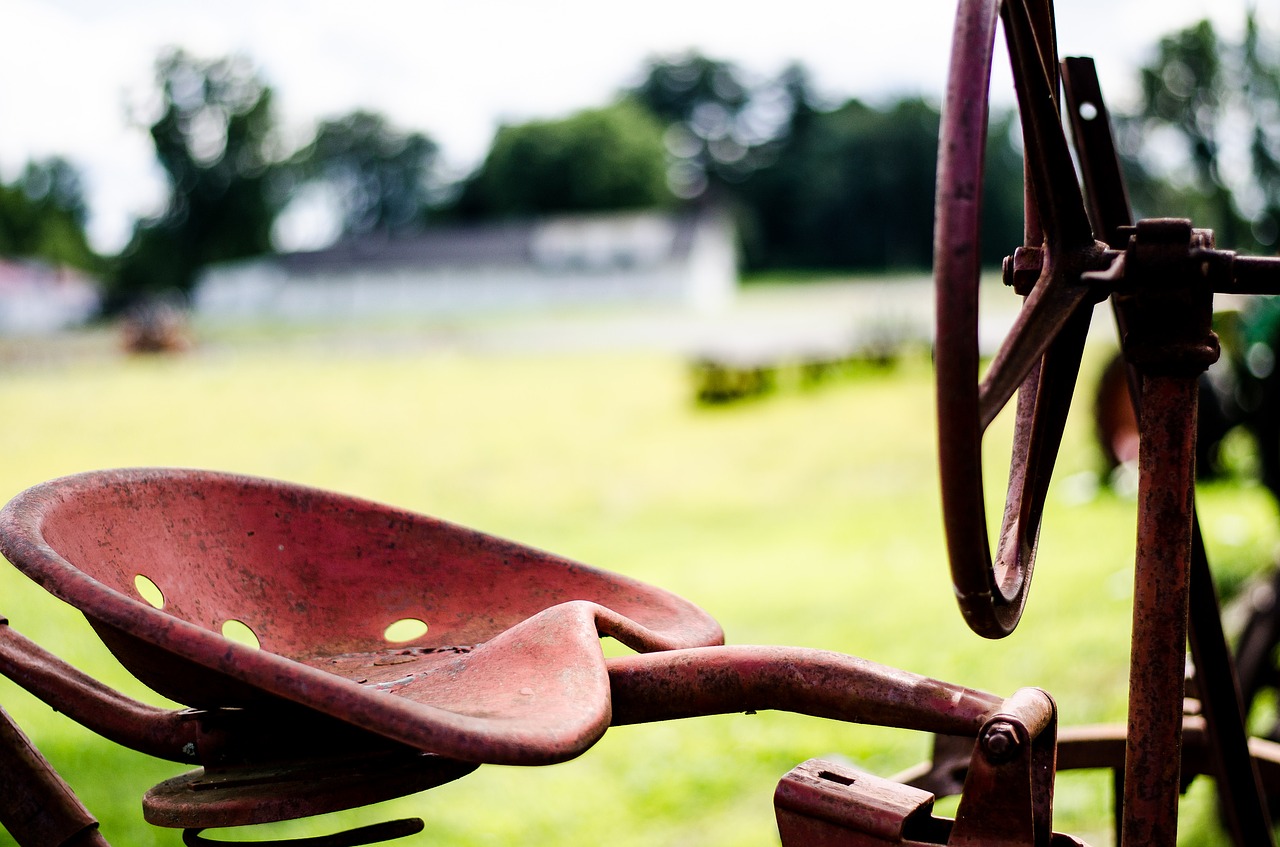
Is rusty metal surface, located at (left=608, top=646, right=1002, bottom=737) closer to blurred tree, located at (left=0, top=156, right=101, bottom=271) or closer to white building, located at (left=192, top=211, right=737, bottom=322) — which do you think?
white building, located at (left=192, top=211, right=737, bottom=322)

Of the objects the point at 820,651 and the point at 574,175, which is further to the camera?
the point at 574,175

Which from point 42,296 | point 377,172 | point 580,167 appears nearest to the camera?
point 42,296

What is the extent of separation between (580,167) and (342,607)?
5565 centimetres

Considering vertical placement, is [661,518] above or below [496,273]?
below

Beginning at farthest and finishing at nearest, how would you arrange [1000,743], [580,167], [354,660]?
[580,167], [354,660], [1000,743]

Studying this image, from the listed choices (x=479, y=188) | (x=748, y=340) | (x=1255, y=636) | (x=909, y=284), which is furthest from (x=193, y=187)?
(x=1255, y=636)

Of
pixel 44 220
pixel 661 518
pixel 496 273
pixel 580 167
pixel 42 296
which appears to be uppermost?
pixel 580 167

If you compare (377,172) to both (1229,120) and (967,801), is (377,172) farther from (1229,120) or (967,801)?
(967,801)

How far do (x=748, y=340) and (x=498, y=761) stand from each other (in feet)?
66.2

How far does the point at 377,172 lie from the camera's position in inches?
2650

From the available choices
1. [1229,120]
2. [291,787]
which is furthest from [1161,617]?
[1229,120]

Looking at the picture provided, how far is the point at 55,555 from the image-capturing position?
2.97 ft

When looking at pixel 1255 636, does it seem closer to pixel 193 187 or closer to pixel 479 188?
pixel 193 187

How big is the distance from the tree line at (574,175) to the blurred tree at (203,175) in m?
0.06
